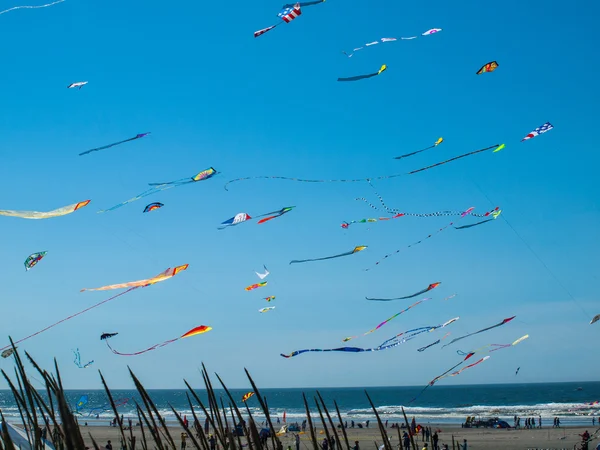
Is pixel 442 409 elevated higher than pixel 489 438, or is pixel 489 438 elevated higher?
pixel 489 438

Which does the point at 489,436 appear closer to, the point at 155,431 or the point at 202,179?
the point at 202,179

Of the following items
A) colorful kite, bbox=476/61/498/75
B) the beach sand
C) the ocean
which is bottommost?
the ocean

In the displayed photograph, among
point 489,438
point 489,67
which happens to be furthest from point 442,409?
point 489,67

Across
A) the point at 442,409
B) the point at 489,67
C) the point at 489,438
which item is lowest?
the point at 442,409

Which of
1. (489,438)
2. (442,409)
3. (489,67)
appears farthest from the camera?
(442,409)

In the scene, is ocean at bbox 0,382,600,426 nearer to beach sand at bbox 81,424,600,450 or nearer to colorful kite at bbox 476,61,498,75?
beach sand at bbox 81,424,600,450

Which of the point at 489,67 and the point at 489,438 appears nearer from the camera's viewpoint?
the point at 489,67

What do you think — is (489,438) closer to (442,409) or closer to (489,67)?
(489,67)

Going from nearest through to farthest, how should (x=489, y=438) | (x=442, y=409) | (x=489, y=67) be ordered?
(x=489, y=67)
(x=489, y=438)
(x=442, y=409)

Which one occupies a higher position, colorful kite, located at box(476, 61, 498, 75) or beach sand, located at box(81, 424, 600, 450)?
colorful kite, located at box(476, 61, 498, 75)

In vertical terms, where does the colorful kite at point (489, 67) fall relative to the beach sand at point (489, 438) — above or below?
above

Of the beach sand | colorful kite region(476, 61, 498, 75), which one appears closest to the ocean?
the beach sand

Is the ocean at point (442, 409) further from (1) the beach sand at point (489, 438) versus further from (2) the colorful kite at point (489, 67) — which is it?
(2) the colorful kite at point (489, 67)

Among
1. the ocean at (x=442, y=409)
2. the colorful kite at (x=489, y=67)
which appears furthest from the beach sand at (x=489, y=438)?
the colorful kite at (x=489, y=67)
